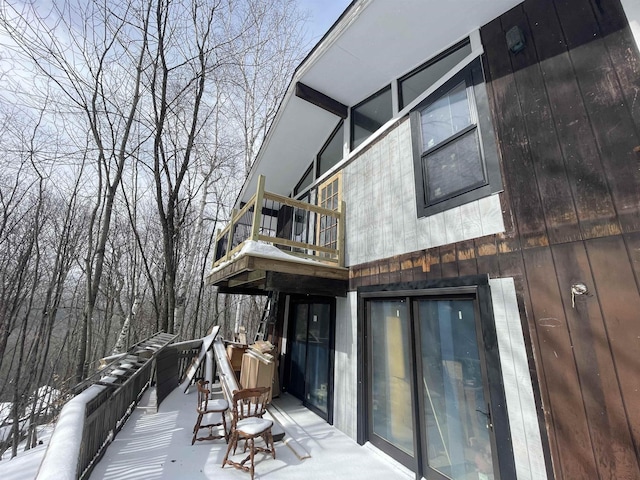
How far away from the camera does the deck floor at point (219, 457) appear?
9.20 feet

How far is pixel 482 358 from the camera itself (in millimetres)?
2385

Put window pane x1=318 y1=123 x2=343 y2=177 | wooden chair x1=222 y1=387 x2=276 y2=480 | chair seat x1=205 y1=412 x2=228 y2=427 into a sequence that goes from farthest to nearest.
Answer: window pane x1=318 y1=123 x2=343 y2=177 < chair seat x1=205 y1=412 x2=228 y2=427 < wooden chair x1=222 y1=387 x2=276 y2=480

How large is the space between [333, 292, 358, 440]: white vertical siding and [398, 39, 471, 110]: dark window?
3.12 m

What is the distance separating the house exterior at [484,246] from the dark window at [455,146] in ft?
0.06

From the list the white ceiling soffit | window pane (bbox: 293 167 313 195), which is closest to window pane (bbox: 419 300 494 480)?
the white ceiling soffit

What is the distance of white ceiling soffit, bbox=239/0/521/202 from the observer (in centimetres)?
A: 325

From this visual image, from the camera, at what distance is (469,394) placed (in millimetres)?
2461

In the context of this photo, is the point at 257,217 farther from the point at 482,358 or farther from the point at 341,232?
the point at 482,358

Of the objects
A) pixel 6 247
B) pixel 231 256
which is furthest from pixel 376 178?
pixel 6 247

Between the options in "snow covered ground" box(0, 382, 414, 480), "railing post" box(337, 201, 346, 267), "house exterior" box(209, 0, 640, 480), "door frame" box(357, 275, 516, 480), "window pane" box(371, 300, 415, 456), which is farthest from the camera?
"railing post" box(337, 201, 346, 267)

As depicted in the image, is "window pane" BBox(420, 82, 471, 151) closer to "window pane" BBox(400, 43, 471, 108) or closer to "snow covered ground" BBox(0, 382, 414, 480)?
"window pane" BBox(400, 43, 471, 108)

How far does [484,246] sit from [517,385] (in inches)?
46.4

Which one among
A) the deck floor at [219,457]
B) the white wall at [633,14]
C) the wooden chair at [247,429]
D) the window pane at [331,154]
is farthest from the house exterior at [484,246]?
the wooden chair at [247,429]

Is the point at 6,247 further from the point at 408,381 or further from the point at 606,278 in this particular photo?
the point at 606,278
